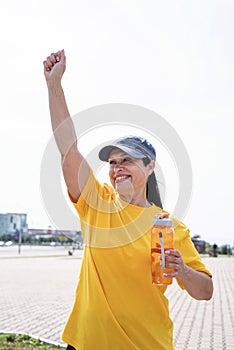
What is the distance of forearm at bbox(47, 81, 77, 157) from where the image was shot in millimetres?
2217

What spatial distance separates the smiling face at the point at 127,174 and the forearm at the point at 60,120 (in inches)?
9.6

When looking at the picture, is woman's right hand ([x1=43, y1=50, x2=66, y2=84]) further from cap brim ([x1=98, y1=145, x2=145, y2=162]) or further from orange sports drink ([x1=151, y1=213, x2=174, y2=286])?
orange sports drink ([x1=151, y1=213, x2=174, y2=286])

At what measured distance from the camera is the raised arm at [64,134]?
2189 mm

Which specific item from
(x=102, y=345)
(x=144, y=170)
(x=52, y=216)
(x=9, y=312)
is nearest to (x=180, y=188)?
(x=144, y=170)

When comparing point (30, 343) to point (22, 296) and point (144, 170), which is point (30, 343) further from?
point (22, 296)

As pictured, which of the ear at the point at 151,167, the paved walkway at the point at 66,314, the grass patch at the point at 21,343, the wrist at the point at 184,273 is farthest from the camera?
the paved walkway at the point at 66,314

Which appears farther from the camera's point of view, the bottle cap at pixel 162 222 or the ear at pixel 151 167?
the ear at pixel 151 167

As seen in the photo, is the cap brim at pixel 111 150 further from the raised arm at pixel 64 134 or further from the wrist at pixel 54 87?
the wrist at pixel 54 87

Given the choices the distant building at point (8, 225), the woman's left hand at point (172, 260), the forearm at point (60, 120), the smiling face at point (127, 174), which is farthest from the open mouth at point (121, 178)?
the distant building at point (8, 225)

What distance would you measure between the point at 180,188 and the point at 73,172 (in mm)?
549

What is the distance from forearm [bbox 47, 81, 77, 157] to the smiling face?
0.24 m

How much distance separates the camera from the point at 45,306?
32.2 feet

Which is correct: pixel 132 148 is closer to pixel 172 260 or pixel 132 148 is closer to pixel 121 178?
pixel 121 178

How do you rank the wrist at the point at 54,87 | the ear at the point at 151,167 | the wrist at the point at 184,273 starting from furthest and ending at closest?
the ear at the point at 151,167 → the wrist at the point at 54,87 → the wrist at the point at 184,273
